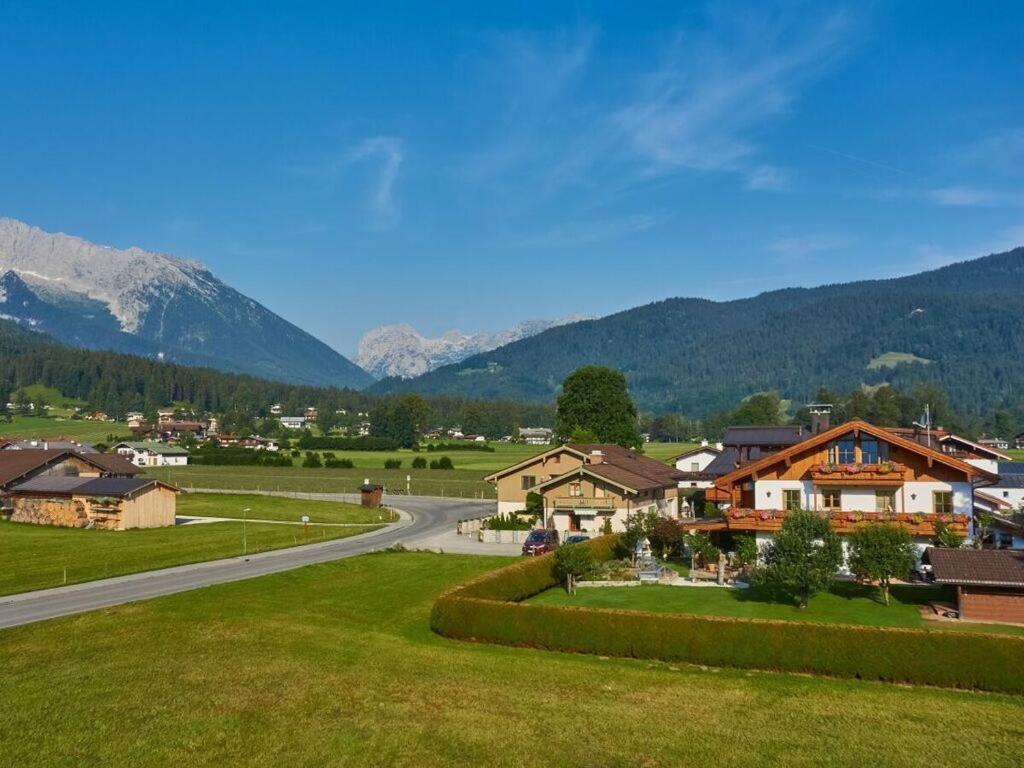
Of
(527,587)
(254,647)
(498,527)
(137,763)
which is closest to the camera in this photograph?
(137,763)

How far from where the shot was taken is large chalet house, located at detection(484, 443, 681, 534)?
66625 millimetres

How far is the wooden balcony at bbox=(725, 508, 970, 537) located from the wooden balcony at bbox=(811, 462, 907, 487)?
222 centimetres

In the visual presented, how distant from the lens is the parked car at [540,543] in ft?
186

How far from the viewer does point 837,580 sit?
44.5m

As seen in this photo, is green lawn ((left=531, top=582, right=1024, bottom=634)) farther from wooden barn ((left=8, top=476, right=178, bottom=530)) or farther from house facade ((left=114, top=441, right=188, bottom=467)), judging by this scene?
house facade ((left=114, top=441, right=188, bottom=467))

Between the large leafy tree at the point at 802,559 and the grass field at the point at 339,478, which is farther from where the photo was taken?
A: the grass field at the point at 339,478

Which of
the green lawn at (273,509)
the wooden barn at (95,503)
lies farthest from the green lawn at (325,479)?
the wooden barn at (95,503)

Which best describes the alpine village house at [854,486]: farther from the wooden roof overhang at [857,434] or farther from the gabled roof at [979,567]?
the gabled roof at [979,567]

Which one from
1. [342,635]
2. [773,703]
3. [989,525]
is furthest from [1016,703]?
[989,525]

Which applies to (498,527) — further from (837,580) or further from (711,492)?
(837,580)

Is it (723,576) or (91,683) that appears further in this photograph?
(723,576)

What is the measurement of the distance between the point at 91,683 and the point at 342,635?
10.2 m

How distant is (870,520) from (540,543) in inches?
851

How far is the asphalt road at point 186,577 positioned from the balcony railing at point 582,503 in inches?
441
